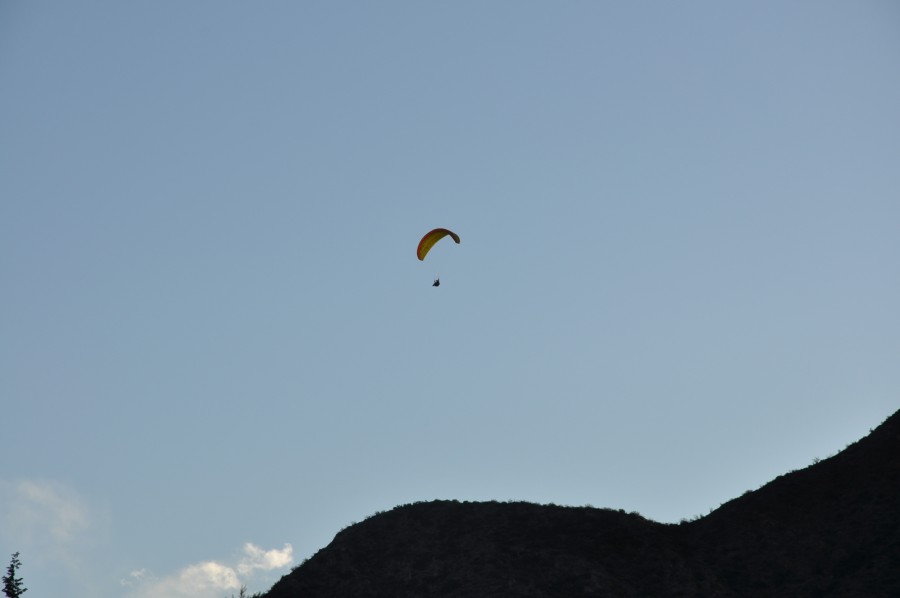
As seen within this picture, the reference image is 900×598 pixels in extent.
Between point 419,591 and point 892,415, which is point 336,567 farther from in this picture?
point 892,415

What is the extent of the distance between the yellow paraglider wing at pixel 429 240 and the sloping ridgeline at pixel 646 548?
1637 centimetres

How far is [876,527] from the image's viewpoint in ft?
163

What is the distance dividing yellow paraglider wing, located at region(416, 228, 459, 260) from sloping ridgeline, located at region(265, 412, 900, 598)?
1637cm

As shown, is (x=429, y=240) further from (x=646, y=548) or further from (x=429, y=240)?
(x=646, y=548)

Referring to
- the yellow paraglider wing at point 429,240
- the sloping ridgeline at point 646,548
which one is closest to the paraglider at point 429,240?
the yellow paraglider wing at point 429,240

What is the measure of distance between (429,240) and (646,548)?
23659 millimetres

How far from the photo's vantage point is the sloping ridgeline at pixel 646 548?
49188mm

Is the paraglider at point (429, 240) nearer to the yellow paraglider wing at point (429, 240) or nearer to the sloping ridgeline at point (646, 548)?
the yellow paraglider wing at point (429, 240)

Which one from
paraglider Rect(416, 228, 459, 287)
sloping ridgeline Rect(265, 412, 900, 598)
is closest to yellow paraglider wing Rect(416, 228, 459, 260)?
paraglider Rect(416, 228, 459, 287)

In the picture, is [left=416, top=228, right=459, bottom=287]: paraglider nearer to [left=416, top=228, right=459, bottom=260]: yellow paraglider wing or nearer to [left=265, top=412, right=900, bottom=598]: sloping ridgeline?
[left=416, top=228, right=459, bottom=260]: yellow paraglider wing

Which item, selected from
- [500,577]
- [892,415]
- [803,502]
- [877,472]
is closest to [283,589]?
Result: [500,577]

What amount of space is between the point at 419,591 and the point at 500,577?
4453 millimetres

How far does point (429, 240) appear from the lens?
63094 millimetres

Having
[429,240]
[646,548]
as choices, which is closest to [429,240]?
[429,240]
